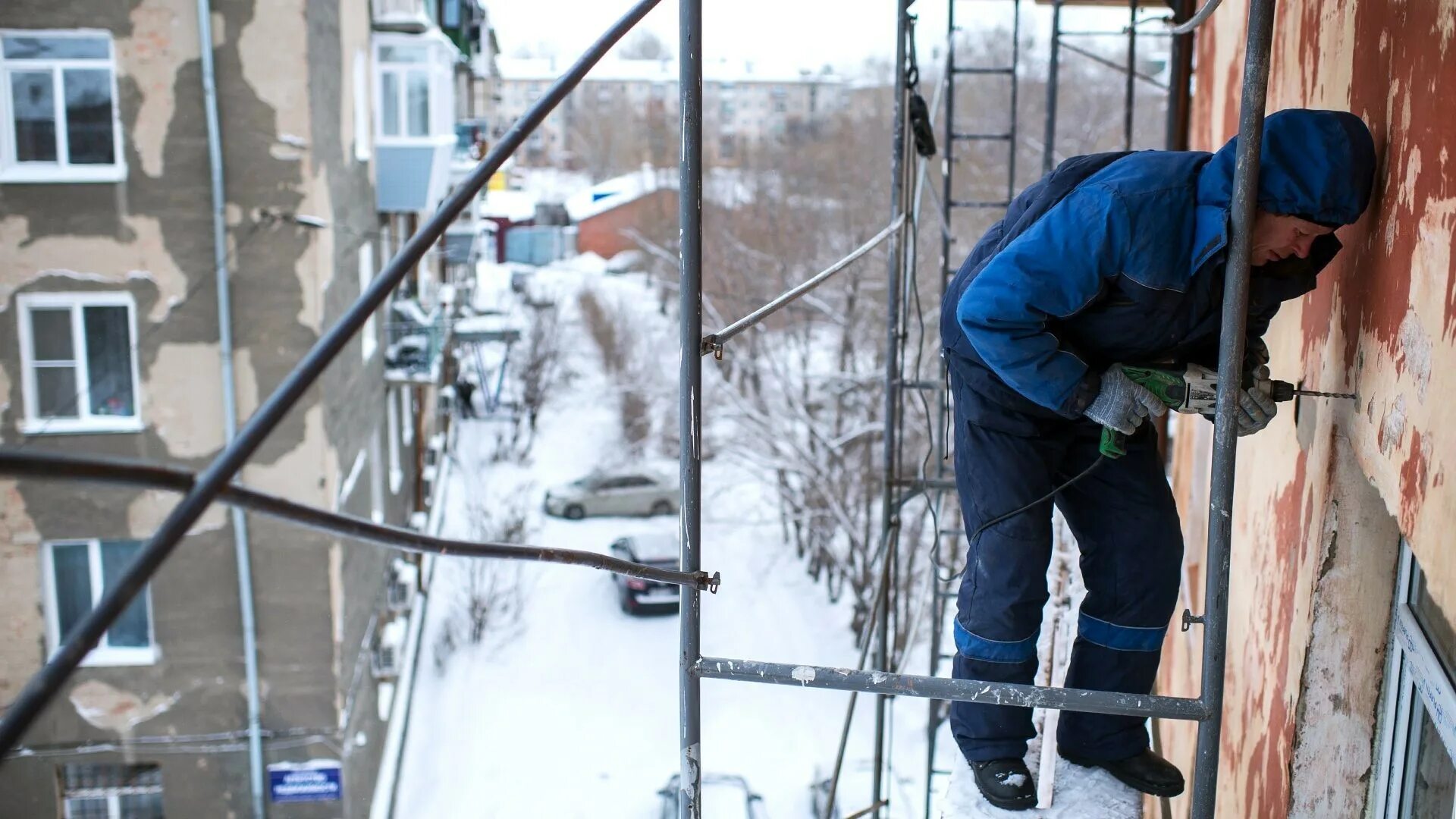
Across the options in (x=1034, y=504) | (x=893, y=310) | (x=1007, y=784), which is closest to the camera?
(x=1034, y=504)

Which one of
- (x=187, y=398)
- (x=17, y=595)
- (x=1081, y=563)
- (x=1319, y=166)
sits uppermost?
(x=1319, y=166)

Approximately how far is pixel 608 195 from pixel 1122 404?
36.7 meters

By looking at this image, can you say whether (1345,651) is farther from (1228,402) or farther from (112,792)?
(112,792)

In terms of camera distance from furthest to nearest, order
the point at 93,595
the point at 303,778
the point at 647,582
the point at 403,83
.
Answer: the point at 647,582
the point at 403,83
the point at 303,778
the point at 93,595

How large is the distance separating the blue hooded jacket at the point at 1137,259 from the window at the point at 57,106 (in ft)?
28.6

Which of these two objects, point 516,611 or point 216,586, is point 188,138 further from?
point 516,611

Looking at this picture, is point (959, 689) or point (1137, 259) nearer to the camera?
point (959, 689)

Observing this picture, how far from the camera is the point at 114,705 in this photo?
10.1 m

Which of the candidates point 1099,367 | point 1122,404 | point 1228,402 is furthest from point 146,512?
point 1228,402

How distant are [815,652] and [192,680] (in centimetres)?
901

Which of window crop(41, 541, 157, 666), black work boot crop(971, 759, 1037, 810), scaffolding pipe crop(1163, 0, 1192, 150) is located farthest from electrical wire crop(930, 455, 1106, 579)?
window crop(41, 541, 157, 666)

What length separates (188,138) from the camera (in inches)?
371

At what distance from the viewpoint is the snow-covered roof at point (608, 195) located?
37.6m

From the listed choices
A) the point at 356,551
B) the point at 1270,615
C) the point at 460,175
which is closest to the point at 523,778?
the point at 356,551
